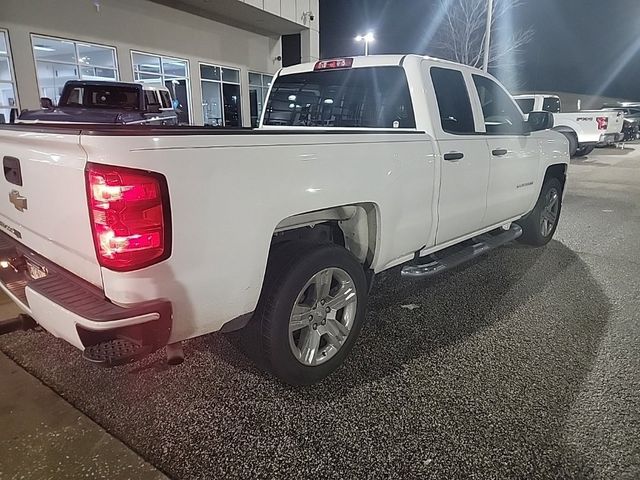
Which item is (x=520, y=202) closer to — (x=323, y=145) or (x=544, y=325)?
(x=544, y=325)

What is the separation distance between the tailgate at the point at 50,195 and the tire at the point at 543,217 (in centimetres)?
498

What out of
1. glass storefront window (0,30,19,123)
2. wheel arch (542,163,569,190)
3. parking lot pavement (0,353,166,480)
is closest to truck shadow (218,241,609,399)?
parking lot pavement (0,353,166,480)

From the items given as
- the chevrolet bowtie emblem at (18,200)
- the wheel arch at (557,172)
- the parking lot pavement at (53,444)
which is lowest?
the parking lot pavement at (53,444)

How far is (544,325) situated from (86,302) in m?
3.28

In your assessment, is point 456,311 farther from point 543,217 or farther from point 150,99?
point 150,99

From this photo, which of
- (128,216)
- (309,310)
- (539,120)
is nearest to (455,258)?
(309,310)

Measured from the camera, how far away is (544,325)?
12.5 ft

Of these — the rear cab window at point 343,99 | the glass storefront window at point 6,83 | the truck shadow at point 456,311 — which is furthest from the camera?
the glass storefront window at point 6,83

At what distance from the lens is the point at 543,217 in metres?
5.89

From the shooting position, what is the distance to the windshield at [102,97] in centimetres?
1006

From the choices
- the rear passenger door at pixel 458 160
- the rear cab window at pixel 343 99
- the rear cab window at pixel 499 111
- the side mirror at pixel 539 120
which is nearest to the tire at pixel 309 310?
the rear passenger door at pixel 458 160

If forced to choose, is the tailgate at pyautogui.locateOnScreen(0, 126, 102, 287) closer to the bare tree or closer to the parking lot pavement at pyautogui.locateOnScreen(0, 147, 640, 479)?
the parking lot pavement at pyautogui.locateOnScreen(0, 147, 640, 479)

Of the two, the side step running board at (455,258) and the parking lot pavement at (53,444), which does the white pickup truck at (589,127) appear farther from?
the parking lot pavement at (53,444)

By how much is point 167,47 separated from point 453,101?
17123 mm
